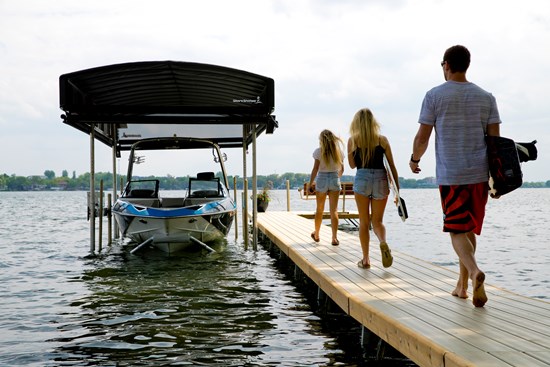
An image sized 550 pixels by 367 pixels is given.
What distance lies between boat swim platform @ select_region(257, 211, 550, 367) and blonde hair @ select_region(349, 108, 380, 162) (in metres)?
1.41

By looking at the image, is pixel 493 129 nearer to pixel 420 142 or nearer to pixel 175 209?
pixel 420 142

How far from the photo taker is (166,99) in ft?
49.9

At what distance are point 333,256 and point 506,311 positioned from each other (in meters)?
4.34

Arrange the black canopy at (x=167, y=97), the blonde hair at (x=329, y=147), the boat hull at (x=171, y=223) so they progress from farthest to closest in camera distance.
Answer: the boat hull at (x=171, y=223), the black canopy at (x=167, y=97), the blonde hair at (x=329, y=147)

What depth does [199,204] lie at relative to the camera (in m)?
14.1

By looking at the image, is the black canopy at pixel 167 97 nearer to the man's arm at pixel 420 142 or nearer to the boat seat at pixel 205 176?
the boat seat at pixel 205 176

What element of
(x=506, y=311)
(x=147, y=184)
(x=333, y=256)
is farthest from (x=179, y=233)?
(x=506, y=311)

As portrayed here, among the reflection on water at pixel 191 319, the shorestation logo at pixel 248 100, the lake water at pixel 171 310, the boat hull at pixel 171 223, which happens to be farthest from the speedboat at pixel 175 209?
the shorestation logo at pixel 248 100

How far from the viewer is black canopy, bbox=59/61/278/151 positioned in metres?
12.5

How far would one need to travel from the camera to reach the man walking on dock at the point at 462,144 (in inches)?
196

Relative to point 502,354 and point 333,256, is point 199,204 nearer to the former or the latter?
point 333,256

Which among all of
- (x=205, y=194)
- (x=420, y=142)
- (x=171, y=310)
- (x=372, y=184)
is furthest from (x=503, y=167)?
(x=205, y=194)

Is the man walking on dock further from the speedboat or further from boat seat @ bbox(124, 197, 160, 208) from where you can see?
boat seat @ bbox(124, 197, 160, 208)

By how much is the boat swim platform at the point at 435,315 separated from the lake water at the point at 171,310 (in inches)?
23.1
